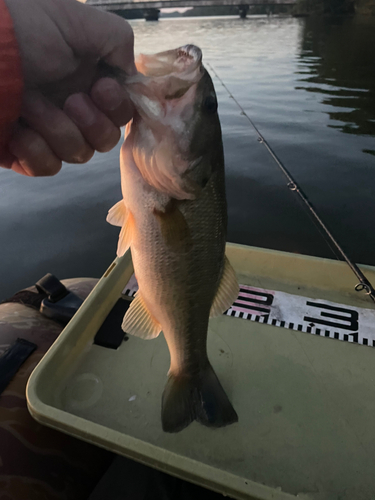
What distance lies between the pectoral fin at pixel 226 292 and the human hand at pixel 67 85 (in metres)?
0.85

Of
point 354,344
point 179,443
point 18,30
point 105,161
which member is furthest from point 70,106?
point 105,161

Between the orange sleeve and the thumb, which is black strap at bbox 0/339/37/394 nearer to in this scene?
the orange sleeve

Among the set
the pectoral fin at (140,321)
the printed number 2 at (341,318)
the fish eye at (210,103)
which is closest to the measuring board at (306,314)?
the printed number 2 at (341,318)

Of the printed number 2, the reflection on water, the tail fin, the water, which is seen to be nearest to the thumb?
the tail fin

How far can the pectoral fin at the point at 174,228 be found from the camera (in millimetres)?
1379

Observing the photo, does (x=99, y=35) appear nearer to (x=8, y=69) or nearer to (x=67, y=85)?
(x=67, y=85)

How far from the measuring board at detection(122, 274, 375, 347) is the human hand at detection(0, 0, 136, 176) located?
1.59m

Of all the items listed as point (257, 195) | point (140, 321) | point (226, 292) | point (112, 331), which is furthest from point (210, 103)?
point (257, 195)

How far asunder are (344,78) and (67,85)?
12.7 m

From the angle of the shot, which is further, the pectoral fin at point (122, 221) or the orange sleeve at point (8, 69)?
the pectoral fin at point (122, 221)

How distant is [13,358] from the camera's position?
2.05 meters

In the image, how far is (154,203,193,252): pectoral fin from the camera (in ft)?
4.52

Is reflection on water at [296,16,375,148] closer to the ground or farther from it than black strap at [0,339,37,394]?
farther from it

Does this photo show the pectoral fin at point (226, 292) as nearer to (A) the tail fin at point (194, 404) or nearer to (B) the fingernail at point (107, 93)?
(A) the tail fin at point (194, 404)
